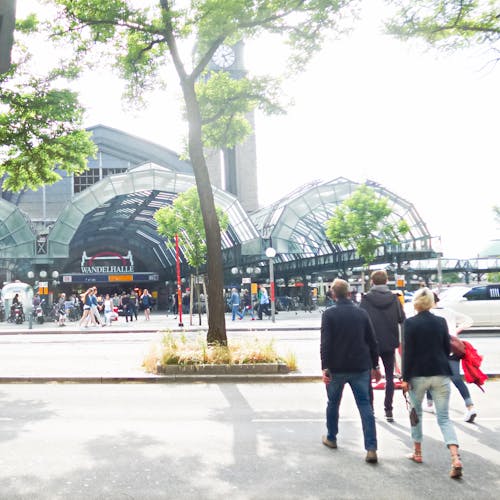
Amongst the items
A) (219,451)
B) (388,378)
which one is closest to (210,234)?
(388,378)

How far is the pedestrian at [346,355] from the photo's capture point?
5.39m

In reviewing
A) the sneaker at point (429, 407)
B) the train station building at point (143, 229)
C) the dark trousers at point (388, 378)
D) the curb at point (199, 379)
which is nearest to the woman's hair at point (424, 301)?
the dark trousers at point (388, 378)

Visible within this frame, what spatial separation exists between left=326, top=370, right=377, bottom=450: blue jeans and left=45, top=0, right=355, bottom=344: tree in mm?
5592

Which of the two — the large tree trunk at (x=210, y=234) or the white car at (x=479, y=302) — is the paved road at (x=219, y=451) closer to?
the large tree trunk at (x=210, y=234)

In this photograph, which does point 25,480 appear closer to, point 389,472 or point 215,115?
point 389,472

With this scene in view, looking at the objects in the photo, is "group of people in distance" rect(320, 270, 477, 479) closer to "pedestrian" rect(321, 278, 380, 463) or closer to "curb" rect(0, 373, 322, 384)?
"pedestrian" rect(321, 278, 380, 463)

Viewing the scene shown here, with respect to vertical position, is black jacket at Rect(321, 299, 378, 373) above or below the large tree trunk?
below

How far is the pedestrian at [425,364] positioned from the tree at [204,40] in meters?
6.25

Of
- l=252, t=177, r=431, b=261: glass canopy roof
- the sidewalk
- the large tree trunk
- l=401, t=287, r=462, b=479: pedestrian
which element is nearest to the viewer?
l=401, t=287, r=462, b=479: pedestrian

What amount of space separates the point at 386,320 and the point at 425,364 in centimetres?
208

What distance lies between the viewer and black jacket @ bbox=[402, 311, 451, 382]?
5082 millimetres

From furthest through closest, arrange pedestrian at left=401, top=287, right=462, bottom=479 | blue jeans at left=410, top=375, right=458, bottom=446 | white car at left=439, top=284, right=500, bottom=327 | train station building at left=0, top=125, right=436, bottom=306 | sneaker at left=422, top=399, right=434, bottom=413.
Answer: train station building at left=0, top=125, right=436, bottom=306 < white car at left=439, top=284, right=500, bottom=327 < sneaker at left=422, top=399, right=434, bottom=413 < pedestrian at left=401, top=287, right=462, bottom=479 < blue jeans at left=410, top=375, right=458, bottom=446

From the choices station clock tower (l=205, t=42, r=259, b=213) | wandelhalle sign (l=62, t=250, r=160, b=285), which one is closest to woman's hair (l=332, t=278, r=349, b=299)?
wandelhalle sign (l=62, t=250, r=160, b=285)

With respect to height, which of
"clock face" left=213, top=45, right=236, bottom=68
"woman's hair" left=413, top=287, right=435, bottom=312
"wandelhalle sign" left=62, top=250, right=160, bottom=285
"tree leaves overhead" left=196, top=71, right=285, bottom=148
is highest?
"clock face" left=213, top=45, right=236, bottom=68
